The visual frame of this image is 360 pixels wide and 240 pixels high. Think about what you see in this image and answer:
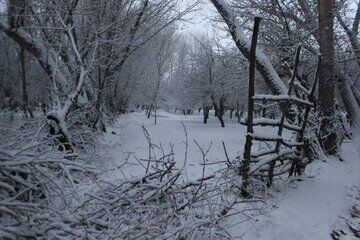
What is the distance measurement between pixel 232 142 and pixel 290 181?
9.35 metres

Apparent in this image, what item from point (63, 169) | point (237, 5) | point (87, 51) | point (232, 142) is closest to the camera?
point (63, 169)

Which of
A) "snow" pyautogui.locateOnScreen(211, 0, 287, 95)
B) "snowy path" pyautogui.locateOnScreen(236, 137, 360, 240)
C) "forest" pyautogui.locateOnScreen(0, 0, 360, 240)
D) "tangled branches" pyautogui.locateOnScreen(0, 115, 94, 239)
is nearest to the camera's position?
"tangled branches" pyautogui.locateOnScreen(0, 115, 94, 239)

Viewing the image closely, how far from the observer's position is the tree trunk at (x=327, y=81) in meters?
8.89

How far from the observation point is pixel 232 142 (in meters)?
16.0

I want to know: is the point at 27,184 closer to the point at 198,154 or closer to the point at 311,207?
the point at 311,207

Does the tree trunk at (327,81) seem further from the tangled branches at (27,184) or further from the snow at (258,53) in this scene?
the tangled branches at (27,184)

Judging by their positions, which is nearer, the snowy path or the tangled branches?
the tangled branches

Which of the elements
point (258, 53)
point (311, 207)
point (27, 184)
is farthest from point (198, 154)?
point (27, 184)

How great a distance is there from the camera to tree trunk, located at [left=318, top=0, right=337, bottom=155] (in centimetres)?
889

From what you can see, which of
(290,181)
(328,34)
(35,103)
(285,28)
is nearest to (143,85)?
(35,103)

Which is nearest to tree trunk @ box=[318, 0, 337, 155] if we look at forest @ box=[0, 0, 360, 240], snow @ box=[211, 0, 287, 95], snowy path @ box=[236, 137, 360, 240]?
forest @ box=[0, 0, 360, 240]

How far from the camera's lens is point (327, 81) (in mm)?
9219

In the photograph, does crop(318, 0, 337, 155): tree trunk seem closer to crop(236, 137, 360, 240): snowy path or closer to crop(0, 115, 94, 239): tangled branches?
crop(236, 137, 360, 240): snowy path

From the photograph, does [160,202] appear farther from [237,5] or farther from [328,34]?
[237,5]
